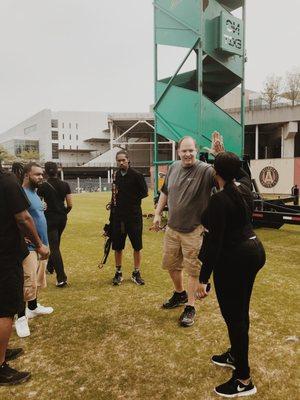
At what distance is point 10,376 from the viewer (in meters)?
3.22

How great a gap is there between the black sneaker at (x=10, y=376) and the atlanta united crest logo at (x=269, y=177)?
86.1 ft

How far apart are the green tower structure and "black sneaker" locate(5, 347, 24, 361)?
7.23m

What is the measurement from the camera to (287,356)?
349 cm

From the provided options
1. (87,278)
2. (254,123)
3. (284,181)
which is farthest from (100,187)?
(87,278)

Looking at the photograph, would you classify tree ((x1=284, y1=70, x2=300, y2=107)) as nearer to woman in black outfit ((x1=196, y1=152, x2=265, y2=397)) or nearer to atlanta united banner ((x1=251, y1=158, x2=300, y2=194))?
atlanta united banner ((x1=251, y1=158, x2=300, y2=194))

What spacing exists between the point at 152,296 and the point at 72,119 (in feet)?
302

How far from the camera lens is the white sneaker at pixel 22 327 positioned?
4.14 meters

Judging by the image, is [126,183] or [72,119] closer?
[126,183]

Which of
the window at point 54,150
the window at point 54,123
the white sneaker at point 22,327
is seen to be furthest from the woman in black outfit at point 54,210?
the window at point 54,123

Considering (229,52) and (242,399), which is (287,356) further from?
(229,52)

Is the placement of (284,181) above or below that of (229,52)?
below

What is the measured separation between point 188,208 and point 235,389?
2.01m

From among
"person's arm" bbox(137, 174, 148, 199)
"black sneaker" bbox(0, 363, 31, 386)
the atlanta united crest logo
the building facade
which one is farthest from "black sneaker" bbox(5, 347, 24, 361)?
the atlanta united crest logo

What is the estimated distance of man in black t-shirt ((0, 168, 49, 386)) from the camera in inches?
118
